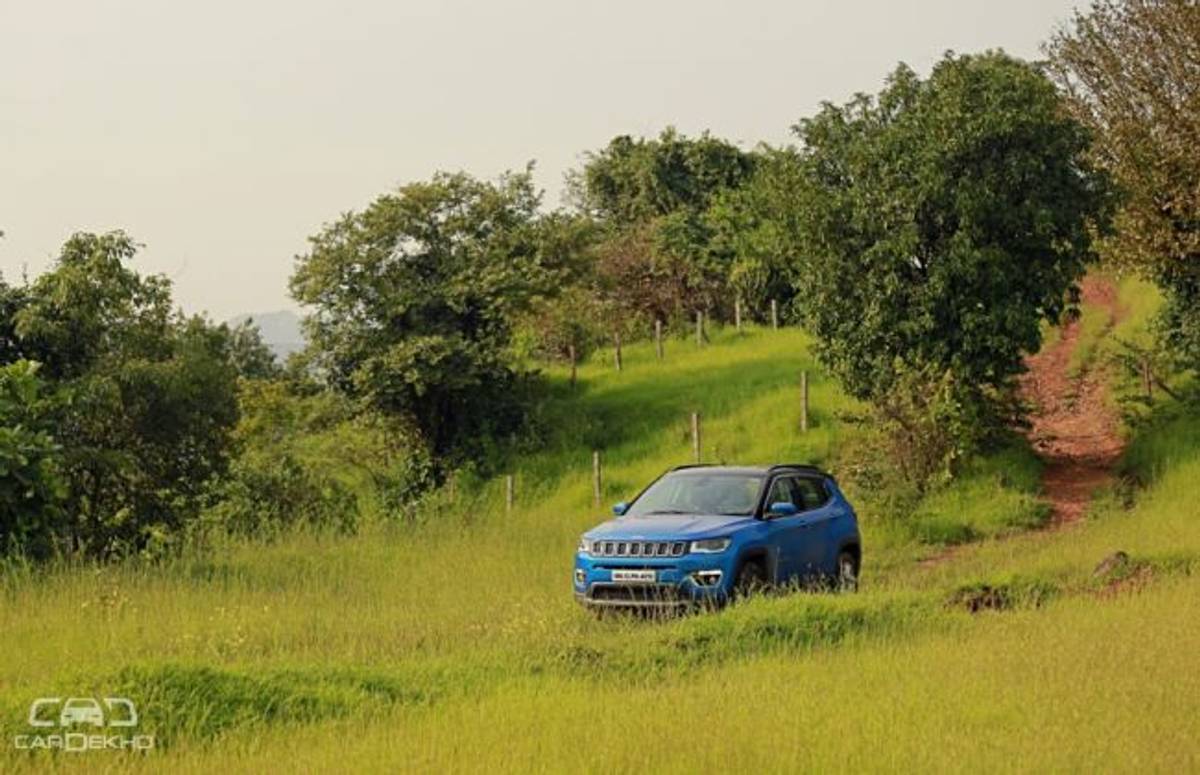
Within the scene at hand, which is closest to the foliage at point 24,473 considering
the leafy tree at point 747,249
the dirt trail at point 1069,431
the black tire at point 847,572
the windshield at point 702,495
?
the windshield at point 702,495

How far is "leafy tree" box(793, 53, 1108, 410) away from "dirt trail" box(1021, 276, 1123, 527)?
88.9 inches

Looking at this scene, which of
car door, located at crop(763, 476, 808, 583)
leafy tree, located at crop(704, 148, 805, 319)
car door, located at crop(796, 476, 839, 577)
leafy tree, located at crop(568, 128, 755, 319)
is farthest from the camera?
leafy tree, located at crop(568, 128, 755, 319)

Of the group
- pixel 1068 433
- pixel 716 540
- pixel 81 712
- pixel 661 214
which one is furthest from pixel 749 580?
pixel 661 214

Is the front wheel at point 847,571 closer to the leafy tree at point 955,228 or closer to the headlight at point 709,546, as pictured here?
the headlight at point 709,546

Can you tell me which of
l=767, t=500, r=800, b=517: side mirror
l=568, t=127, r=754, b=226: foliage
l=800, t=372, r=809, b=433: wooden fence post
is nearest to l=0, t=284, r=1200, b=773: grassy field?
l=767, t=500, r=800, b=517: side mirror

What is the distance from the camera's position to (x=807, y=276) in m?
26.7

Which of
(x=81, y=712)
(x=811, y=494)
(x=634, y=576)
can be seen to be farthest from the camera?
(x=811, y=494)

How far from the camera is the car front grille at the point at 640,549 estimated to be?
14062mm

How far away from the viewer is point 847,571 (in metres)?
16.9

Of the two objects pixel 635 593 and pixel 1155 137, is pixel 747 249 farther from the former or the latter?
pixel 635 593

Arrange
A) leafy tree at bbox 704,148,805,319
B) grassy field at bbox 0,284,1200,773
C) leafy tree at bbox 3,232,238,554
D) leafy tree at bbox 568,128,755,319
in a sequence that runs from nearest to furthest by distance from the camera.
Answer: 1. grassy field at bbox 0,284,1200,773
2. leafy tree at bbox 3,232,238,554
3. leafy tree at bbox 704,148,805,319
4. leafy tree at bbox 568,128,755,319

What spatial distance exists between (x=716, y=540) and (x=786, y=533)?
4.66 feet

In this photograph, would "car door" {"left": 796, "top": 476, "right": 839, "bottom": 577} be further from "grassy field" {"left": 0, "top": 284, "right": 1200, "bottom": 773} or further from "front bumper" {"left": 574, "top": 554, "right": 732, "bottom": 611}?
"front bumper" {"left": 574, "top": 554, "right": 732, "bottom": 611}

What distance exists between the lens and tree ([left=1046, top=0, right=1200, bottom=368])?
2723 centimetres
